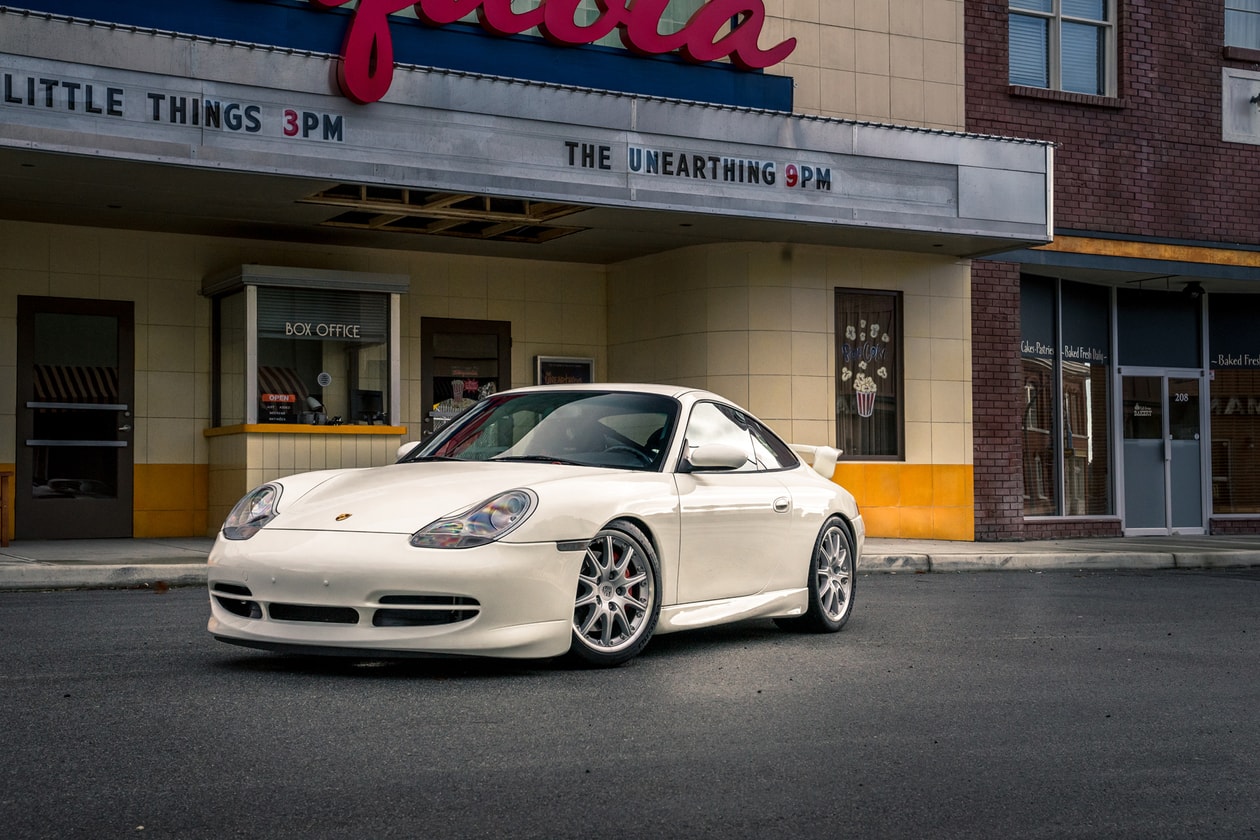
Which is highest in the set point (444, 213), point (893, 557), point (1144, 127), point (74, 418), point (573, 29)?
point (573, 29)

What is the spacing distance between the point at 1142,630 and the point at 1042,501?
9877 millimetres

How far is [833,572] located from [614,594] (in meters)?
2.05

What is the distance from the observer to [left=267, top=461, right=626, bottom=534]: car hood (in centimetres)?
644

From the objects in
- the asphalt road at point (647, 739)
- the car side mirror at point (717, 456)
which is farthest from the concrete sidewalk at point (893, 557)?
the car side mirror at point (717, 456)

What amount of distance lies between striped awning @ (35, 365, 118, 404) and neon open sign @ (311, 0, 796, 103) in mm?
4448

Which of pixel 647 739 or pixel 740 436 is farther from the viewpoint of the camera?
pixel 740 436

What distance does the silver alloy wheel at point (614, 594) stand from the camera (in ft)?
22.0

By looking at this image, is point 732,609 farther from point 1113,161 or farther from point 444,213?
point 1113,161

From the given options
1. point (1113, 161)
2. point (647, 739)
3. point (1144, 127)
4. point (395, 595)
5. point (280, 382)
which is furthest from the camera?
point (1144, 127)

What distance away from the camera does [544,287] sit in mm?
17641

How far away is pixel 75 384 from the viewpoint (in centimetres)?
1520

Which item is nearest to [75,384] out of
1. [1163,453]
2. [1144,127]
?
[1144,127]

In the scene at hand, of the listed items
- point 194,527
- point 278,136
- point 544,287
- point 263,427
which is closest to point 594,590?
point 278,136

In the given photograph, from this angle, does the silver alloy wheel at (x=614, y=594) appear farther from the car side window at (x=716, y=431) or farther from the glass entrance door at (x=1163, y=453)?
the glass entrance door at (x=1163, y=453)
